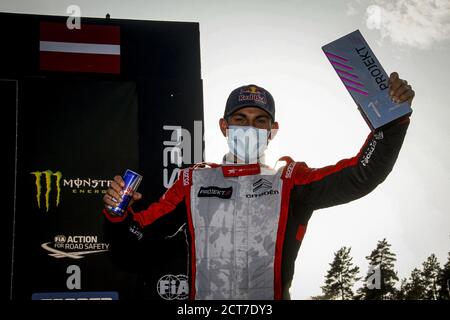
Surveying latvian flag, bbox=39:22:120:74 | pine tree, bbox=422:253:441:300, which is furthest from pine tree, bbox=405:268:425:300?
latvian flag, bbox=39:22:120:74

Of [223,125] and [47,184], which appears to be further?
[47,184]

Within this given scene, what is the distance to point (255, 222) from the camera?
286 centimetres

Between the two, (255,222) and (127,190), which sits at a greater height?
(127,190)

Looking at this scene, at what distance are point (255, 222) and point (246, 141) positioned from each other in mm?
502

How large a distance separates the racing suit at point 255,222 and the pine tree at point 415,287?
2082 inches

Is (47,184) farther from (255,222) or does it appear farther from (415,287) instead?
(415,287)

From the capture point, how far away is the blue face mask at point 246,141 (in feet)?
10.1

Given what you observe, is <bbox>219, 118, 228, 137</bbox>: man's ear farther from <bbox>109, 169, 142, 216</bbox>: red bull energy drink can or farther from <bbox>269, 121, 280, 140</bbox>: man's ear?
<bbox>109, 169, 142, 216</bbox>: red bull energy drink can

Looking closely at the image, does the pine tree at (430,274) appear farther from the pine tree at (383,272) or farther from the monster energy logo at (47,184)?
the monster energy logo at (47,184)

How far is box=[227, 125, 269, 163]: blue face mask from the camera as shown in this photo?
307 centimetres

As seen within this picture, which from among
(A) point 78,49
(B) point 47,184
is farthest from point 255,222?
(A) point 78,49

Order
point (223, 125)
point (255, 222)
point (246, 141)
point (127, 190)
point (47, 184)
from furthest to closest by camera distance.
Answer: point (47, 184) → point (223, 125) → point (246, 141) → point (255, 222) → point (127, 190)

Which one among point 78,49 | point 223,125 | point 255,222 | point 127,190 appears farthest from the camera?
point 78,49
